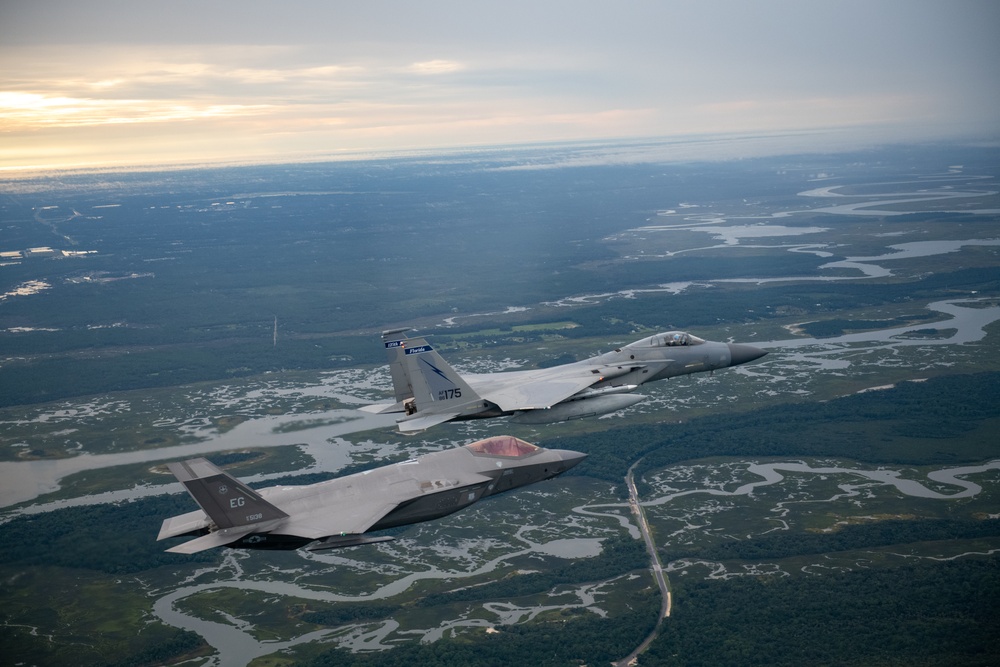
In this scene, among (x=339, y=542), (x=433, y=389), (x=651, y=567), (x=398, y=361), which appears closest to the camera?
(x=339, y=542)

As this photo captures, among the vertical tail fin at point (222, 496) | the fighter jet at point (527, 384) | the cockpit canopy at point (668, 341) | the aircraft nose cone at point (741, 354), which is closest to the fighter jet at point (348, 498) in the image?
the vertical tail fin at point (222, 496)

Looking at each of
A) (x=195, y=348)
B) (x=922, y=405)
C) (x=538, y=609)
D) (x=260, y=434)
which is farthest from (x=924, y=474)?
(x=195, y=348)

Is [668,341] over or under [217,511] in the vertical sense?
over

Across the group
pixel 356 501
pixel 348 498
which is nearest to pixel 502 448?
pixel 356 501

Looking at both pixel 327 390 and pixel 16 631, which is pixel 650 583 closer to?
pixel 16 631

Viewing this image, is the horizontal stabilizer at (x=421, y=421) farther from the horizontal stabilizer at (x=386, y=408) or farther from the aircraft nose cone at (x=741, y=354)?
the aircraft nose cone at (x=741, y=354)

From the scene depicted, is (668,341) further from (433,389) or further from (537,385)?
(433,389)

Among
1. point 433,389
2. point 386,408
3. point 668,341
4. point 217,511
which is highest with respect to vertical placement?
point 668,341
